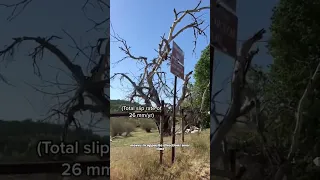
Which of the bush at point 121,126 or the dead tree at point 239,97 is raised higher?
the dead tree at point 239,97

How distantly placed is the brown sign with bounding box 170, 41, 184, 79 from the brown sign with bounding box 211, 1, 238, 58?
1.50 m

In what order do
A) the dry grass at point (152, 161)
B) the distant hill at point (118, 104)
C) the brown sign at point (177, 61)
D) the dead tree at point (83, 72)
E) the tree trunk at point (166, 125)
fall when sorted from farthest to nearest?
the tree trunk at point (166, 125) < the brown sign at point (177, 61) < the dry grass at point (152, 161) < the distant hill at point (118, 104) < the dead tree at point (83, 72)

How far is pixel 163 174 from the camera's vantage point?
509cm

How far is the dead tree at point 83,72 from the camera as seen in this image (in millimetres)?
3451

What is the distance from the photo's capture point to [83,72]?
3.50m

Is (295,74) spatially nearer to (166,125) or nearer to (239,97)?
(239,97)

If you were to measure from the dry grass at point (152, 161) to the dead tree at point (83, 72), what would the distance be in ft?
4.73

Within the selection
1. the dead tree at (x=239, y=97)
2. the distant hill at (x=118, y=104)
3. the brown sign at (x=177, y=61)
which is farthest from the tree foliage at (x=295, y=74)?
the distant hill at (x=118, y=104)

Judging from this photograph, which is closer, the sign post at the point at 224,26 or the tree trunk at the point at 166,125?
the sign post at the point at 224,26

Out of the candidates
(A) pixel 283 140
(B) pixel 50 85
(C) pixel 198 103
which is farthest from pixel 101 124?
(C) pixel 198 103

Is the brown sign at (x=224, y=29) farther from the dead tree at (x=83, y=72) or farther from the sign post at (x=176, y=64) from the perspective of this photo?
the sign post at (x=176, y=64)

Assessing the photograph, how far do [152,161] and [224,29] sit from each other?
2.29 meters

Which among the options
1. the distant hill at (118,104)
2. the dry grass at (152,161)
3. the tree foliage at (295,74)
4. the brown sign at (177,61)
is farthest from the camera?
the brown sign at (177,61)

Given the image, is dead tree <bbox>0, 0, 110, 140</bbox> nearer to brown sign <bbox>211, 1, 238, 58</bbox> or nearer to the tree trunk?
brown sign <bbox>211, 1, 238, 58</bbox>
